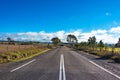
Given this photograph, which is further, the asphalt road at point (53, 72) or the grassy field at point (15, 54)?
the grassy field at point (15, 54)

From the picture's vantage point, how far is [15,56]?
2572cm

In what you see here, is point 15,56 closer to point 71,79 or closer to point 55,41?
point 71,79

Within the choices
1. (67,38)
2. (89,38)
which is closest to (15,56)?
(89,38)

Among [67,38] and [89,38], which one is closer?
[89,38]

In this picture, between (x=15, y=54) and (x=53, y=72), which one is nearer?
(x=53, y=72)

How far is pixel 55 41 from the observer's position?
16888 cm

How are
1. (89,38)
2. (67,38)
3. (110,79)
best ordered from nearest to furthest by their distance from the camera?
(110,79), (89,38), (67,38)

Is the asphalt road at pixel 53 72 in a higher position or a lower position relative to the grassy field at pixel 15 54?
lower

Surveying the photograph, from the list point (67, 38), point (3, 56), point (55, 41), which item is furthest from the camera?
point (67, 38)

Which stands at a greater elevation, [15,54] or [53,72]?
[15,54]

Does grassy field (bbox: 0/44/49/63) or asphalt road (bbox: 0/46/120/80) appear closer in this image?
asphalt road (bbox: 0/46/120/80)

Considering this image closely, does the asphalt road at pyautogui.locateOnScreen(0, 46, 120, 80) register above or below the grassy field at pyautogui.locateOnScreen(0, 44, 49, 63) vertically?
below

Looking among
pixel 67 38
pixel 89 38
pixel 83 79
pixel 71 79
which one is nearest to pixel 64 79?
pixel 71 79

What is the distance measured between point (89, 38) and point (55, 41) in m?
72.4
